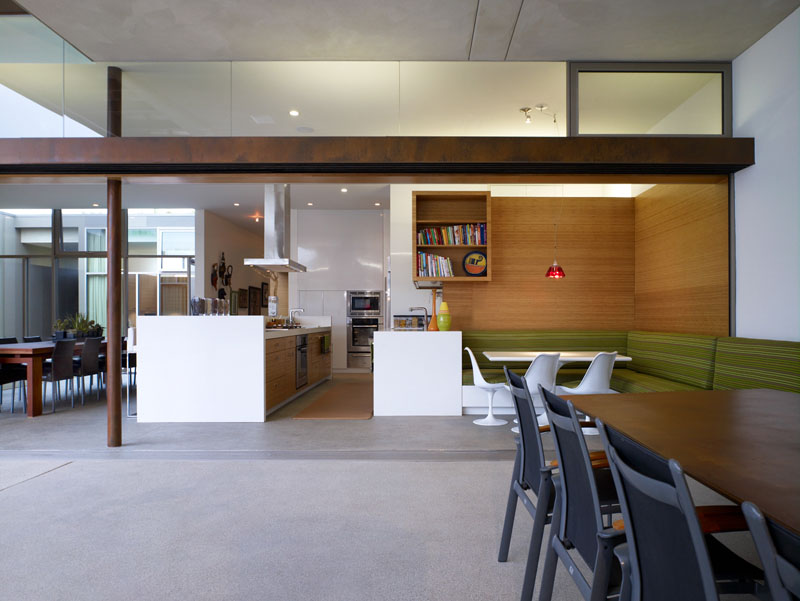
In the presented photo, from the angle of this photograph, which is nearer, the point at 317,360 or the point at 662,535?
the point at 662,535

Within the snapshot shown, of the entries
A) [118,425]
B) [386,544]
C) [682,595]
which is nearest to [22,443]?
[118,425]

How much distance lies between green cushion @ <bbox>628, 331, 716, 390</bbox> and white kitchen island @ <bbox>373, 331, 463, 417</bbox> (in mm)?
2006

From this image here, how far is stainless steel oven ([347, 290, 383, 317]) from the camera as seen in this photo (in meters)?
9.04

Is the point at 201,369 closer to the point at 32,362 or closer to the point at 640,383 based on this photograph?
the point at 32,362

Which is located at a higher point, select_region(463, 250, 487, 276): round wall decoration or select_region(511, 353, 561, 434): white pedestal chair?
select_region(463, 250, 487, 276): round wall decoration

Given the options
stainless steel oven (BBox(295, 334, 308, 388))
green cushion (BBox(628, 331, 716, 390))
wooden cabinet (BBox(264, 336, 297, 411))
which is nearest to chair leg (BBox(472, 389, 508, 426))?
green cushion (BBox(628, 331, 716, 390))

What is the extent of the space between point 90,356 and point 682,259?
275 inches

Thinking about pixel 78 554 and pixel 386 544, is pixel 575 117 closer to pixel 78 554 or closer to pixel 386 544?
pixel 386 544

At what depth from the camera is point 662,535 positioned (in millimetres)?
1006

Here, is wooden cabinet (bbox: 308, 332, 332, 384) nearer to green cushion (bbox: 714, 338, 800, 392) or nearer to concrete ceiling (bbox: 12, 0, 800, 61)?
concrete ceiling (bbox: 12, 0, 800, 61)

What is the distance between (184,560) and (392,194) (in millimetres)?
5905

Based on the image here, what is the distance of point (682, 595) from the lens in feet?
3.20

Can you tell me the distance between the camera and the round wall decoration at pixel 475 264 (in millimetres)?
6027

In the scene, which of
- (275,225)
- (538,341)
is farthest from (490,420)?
(275,225)
